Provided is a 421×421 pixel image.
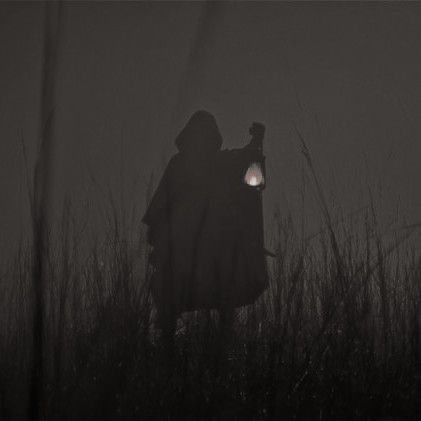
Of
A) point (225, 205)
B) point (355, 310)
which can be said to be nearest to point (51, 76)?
point (355, 310)

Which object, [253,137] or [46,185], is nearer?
[46,185]

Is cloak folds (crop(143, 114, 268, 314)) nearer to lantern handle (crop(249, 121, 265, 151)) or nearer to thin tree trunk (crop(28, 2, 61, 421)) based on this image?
lantern handle (crop(249, 121, 265, 151))

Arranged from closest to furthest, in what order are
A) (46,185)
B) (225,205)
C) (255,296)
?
1. (46,185)
2. (255,296)
3. (225,205)

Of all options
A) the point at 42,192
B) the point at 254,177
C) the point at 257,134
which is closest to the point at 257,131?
the point at 257,134

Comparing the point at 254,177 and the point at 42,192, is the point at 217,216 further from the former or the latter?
the point at 42,192

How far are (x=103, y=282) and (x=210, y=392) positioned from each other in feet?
2.33

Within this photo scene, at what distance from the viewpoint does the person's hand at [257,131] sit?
273cm

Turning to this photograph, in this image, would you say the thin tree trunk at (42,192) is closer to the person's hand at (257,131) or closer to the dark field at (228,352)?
the dark field at (228,352)

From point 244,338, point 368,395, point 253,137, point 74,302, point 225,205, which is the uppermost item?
point 253,137

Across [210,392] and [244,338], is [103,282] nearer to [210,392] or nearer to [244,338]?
[244,338]

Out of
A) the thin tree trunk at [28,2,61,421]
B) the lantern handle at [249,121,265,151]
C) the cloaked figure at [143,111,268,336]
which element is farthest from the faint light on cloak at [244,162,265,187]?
the thin tree trunk at [28,2,61,421]

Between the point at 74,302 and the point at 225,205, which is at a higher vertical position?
the point at 225,205

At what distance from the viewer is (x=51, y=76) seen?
0.56 metres

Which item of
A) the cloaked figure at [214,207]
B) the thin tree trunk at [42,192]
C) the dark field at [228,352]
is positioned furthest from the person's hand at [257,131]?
the thin tree trunk at [42,192]
